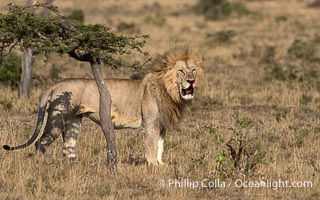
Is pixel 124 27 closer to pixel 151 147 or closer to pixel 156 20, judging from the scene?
pixel 156 20

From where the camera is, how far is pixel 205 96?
621 inches

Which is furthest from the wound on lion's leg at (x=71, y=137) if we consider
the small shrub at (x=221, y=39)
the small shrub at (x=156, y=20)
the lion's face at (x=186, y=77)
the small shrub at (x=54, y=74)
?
the small shrub at (x=156, y=20)

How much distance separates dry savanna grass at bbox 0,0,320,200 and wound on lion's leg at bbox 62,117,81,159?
0.52ft

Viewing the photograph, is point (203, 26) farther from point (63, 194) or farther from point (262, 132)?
point (63, 194)

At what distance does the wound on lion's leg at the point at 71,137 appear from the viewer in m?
10.0

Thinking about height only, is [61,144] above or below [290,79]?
below

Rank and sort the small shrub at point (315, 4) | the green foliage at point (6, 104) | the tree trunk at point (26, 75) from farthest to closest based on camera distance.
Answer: the small shrub at point (315, 4) < the tree trunk at point (26, 75) < the green foliage at point (6, 104)

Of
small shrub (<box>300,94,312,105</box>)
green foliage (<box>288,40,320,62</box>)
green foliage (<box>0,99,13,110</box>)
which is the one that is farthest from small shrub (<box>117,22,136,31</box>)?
green foliage (<box>0,99,13,110</box>)

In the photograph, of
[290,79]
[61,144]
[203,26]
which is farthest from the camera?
[203,26]

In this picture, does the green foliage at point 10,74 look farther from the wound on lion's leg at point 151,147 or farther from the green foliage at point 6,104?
the wound on lion's leg at point 151,147

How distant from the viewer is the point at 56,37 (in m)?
9.05

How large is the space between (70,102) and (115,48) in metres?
1.05

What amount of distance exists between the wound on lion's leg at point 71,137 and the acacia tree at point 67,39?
80 cm

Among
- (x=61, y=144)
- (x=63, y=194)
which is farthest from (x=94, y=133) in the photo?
(x=63, y=194)
